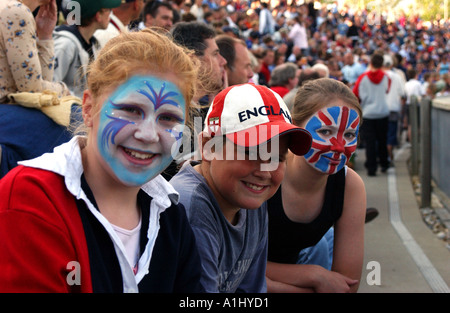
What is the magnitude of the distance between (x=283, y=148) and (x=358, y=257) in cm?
100

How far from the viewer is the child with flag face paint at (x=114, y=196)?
1.69 metres

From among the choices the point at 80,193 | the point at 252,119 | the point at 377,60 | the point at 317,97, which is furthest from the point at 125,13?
the point at 377,60

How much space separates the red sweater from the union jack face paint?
151cm

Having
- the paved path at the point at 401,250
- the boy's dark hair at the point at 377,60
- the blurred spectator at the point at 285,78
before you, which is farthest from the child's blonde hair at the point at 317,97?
the boy's dark hair at the point at 377,60

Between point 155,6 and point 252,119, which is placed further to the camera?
point 155,6

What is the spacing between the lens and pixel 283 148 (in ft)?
7.84

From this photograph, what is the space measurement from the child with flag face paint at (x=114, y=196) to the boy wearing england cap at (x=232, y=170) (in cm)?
18

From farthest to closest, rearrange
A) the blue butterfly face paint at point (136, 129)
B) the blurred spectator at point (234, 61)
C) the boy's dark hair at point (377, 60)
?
the boy's dark hair at point (377, 60)
the blurred spectator at point (234, 61)
the blue butterfly face paint at point (136, 129)

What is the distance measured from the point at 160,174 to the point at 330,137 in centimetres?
108

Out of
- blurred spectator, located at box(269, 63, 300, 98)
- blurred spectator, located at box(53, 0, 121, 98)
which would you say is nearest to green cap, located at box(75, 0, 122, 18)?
blurred spectator, located at box(53, 0, 121, 98)

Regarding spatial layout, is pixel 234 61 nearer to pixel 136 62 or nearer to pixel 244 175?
pixel 244 175

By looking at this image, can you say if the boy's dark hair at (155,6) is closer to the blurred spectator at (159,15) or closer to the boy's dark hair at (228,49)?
the blurred spectator at (159,15)

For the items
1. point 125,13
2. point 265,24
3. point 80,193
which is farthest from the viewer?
point 265,24

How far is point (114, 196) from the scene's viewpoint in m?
1.97
